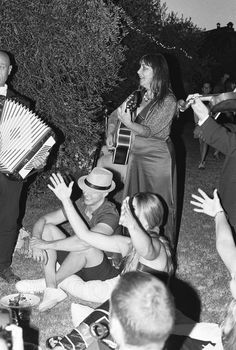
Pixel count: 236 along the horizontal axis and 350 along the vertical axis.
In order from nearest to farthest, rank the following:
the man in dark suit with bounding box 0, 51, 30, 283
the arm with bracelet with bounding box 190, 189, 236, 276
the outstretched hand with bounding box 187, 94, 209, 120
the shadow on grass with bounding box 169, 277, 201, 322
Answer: the arm with bracelet with bounding box 190, 189, 236, 276 < the outstretched hand with bounding box 187, 94, 209, 120 < the shadow on grass with bounding box 169, 277, 201, 322 < the man in dark suit with bounding box 0, 51, 30, 283

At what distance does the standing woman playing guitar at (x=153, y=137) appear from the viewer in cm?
507

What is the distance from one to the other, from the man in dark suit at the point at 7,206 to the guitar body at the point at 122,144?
97cm

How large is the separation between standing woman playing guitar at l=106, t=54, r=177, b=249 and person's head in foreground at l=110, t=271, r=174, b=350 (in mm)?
2923

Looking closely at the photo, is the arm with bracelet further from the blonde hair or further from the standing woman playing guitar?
the standing woman playing guitar

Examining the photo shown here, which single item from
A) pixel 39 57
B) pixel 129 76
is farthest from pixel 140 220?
pixel 129 76

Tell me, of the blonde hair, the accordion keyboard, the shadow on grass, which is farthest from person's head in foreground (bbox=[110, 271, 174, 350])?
the accordion keyboard

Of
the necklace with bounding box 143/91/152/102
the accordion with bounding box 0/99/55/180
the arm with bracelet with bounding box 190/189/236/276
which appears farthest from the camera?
the necklace with bounding box 143/91/152/102

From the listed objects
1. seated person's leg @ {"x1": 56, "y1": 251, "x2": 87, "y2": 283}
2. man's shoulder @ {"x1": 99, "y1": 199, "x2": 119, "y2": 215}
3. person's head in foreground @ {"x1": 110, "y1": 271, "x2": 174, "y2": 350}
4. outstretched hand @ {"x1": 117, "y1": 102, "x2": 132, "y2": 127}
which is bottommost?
seated person's leg @ {"x1": 56, "y1": 251, "x2": 87, "y2": 283}

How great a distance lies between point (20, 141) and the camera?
4.81 metres

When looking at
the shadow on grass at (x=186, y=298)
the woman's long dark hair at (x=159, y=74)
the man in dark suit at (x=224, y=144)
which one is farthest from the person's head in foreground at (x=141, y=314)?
the woman's long dark hair at (x=159, y=74)

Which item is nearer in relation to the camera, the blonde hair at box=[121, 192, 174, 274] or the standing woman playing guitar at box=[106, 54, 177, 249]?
the blonde hair at box=[121, 192, 174, 274]

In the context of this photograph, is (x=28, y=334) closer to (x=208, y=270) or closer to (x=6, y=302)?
(x=6, y=302)

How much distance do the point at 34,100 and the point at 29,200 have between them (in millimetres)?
1812

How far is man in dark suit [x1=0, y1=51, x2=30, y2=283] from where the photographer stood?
502 centimetres
